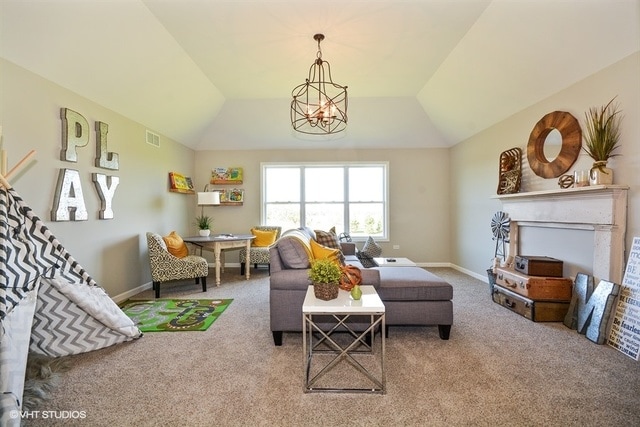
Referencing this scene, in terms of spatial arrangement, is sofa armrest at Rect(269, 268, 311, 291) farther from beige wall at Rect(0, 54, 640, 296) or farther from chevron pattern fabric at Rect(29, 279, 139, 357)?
beige wall at Rect(0, 54, 640, 296)

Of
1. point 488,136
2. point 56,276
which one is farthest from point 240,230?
point 488,136

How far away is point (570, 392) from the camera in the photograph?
1.83m

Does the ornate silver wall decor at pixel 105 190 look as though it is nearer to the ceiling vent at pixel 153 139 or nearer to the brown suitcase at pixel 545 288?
the ceiling vent at pixel 153 139

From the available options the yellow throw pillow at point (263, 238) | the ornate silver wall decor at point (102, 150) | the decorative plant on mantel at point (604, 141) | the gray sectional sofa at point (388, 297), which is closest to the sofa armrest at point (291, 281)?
the gray sectional sofa at point (388, 297)

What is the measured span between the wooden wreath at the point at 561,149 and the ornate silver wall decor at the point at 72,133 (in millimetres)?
5249

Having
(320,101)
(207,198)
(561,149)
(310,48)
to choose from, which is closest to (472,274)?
(561,149)

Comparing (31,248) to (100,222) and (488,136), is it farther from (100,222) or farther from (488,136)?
(488,136)

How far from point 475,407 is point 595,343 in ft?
5.36

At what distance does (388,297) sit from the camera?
261 cm

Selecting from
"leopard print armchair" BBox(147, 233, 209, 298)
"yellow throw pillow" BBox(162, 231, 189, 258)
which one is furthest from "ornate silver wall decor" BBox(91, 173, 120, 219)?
"yellow throw pillow" BBox(162, 231, 189, 258)

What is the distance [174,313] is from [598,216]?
4424mm

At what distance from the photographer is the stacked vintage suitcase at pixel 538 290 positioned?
294 cm

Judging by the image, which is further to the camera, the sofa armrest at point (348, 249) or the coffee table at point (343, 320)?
the sofa armrest at point (348, 249)

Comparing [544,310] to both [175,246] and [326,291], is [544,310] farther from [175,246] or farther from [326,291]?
[175,246]
